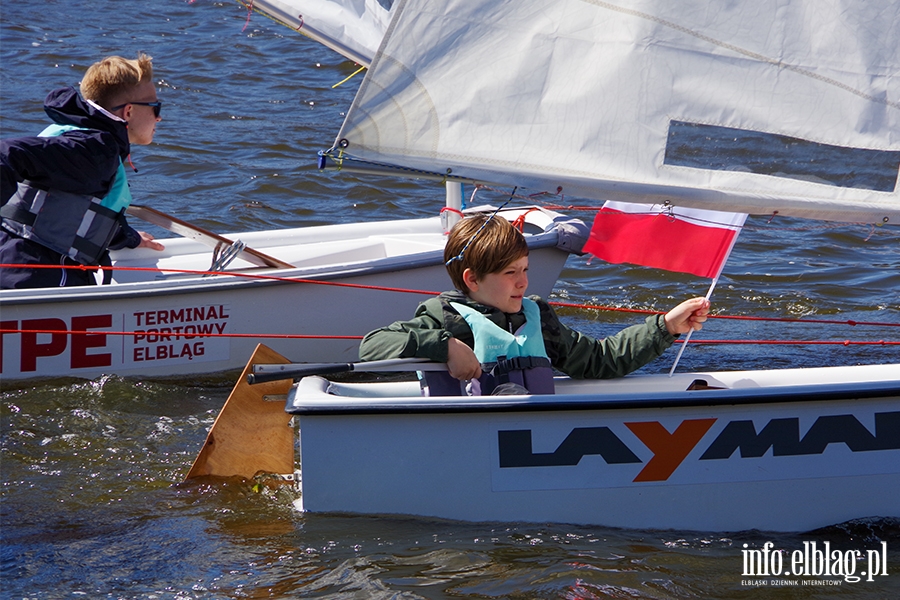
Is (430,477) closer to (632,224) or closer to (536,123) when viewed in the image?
(536,123)

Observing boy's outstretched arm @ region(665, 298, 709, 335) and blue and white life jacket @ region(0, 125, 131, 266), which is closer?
boy's outstretched arm @ region(665, 298, 709, 335)

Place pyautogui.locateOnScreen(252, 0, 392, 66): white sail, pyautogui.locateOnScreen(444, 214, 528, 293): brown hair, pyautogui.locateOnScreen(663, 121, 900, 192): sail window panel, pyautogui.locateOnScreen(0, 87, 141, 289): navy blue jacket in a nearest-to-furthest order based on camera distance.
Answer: pyautogui.locateOnScreen(444, 214, 528, 293): brown hair
pyautogui.locateOnScreen(663, 121, 900, 192): sail window panel
pyautogui.locateOnScreen(0, 87, 141, 289): navy blue jacket
pyautogui.locateOnScreen(252, 0, 392, 66): white sail

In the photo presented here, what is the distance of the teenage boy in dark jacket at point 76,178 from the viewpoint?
3869mm

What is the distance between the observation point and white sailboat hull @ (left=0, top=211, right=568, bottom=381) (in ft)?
13.8

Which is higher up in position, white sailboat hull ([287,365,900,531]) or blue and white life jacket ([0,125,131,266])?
blue and white life jacket ([0,125,131,266])

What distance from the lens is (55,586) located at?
267 centimetres

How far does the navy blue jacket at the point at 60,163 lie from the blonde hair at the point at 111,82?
9 cm

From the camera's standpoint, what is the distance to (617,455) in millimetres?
2777

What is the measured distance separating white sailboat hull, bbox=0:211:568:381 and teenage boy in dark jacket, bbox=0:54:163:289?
17 cm

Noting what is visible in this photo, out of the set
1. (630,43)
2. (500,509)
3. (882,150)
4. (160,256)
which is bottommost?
(500,509)

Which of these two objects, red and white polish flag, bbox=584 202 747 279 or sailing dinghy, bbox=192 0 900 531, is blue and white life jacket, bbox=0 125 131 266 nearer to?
sailing dinghy, bbox=192 0 900 531

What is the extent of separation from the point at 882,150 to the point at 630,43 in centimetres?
81

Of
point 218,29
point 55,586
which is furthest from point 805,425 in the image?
point 218,29

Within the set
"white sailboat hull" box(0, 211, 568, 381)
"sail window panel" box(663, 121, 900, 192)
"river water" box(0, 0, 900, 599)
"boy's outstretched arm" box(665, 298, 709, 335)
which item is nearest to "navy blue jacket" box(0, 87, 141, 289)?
"white sailboat hull" box(0, 211, 568, 381)
